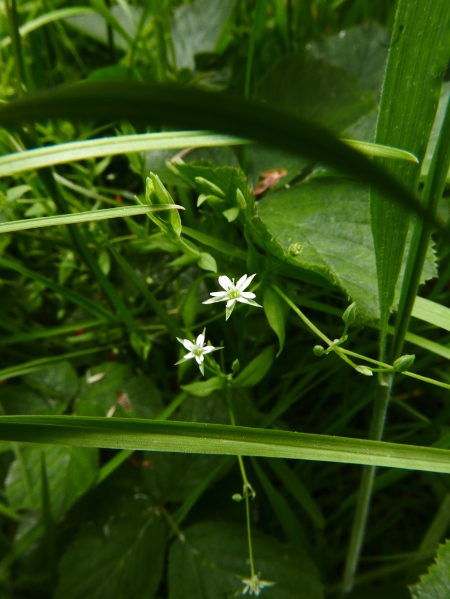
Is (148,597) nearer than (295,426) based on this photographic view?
Yes

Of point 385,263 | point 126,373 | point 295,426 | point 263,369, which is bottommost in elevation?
point 295,426

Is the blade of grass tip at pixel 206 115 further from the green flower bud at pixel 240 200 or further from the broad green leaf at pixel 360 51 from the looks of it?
the broad green leaf at pixel 360 51

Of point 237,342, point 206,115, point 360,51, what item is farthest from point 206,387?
point 360,51

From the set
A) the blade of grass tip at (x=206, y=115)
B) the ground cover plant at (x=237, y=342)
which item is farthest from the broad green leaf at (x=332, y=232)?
the blade of grass tip at (x=206, y=115)

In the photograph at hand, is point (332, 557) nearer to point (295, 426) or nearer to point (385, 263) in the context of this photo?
point (295, 426)

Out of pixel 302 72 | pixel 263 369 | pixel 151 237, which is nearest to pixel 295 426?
pixel 263 369

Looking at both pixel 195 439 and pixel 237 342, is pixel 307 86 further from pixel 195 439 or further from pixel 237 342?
pixel 195 439

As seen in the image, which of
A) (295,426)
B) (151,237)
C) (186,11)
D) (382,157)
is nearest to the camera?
(382,157)
